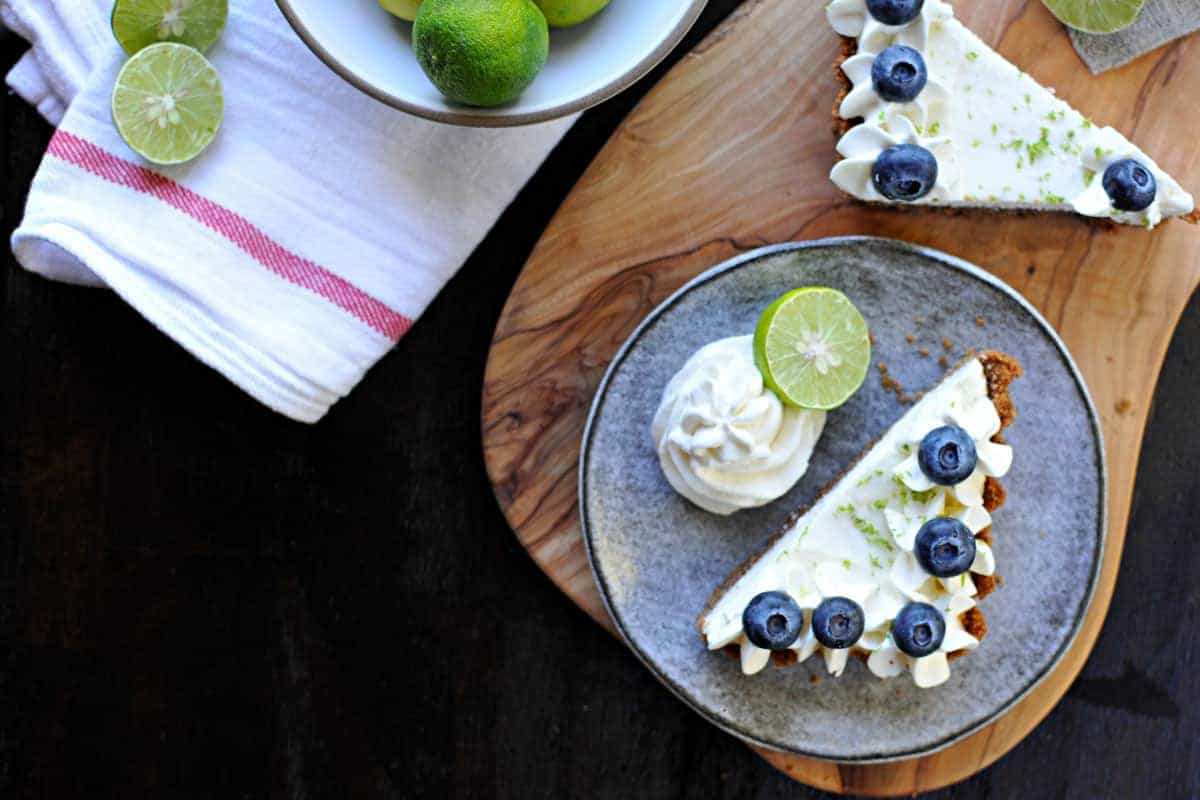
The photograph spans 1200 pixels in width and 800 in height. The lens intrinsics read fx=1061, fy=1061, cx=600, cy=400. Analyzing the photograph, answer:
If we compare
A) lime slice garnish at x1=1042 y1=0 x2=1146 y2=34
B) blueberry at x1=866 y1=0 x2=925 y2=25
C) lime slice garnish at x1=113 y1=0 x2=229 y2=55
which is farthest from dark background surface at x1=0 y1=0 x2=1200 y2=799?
blueberry at x1=866 y1=0 x2=925 y2=25

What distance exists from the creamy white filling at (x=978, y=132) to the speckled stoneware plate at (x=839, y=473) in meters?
0.21

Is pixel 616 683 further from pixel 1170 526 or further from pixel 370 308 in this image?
pixel 1170 526

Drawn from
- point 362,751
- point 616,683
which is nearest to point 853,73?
point 616,683

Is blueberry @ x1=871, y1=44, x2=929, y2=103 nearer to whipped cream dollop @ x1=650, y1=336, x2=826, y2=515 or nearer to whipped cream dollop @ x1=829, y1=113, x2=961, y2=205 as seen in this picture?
whipped cream dollop @ x1=829, y1=113, x2=961, y2=205

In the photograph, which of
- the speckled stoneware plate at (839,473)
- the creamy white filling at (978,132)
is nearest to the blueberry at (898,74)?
the creamy white filling at (978,132)

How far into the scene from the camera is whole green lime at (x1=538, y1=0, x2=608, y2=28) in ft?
7.39

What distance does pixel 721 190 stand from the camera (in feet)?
8.73

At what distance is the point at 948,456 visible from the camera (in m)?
2.44

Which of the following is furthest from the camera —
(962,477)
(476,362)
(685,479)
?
(476,362)

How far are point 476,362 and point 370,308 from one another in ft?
1.11

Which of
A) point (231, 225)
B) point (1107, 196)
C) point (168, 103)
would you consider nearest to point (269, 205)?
point (231, 225)

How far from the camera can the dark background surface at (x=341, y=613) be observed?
288 centimetres

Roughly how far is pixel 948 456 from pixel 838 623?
1.51 feet

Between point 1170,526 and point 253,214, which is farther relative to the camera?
point 1170,526
